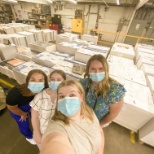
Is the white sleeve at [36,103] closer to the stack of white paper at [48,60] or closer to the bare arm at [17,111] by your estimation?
the bare arm at [17,111]

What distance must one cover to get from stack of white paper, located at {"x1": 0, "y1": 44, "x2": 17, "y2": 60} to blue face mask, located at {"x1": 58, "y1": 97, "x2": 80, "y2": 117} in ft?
9.64

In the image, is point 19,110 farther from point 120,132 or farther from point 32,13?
point 32,13

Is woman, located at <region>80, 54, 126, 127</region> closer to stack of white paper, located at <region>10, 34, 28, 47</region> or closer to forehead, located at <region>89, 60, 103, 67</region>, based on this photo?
forehead, located at <region>89, 60, 103, 67</region>

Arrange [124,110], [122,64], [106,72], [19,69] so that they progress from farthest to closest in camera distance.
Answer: [122,64]
[19,69]
[124,110]
[106,72]

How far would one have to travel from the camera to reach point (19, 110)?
1.31 meters

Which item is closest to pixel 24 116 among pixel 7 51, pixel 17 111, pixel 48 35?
pixel 17 111

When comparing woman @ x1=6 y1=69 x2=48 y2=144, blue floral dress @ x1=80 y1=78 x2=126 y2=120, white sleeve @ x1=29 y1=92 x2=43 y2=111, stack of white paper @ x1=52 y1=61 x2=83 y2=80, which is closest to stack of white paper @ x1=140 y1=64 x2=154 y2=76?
stack of white paper @ x1=52 y1=61 x2=83 y2=80

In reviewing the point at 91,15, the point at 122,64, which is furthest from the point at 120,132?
the point at 91,15

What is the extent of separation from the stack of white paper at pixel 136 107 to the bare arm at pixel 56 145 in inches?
53.0

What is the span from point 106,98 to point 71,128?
1.80ft

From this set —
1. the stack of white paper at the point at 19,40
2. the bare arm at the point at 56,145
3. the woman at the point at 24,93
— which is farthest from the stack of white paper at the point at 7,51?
the bare arm at the point at 56,145

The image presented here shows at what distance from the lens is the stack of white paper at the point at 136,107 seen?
1576 millimetres

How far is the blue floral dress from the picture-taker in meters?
1.05

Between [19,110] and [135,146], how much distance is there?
2.29 m
